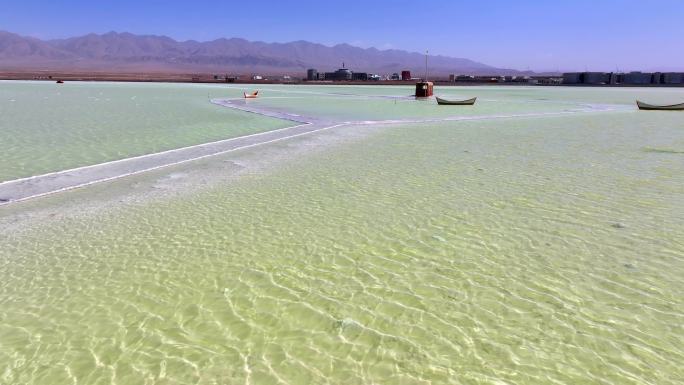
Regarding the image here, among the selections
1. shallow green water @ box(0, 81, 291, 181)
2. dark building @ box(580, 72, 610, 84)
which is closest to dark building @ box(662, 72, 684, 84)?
dark building @ box(580, 72, 610, 84)

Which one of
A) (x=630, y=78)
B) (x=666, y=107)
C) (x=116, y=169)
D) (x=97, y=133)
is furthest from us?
(x=630, y=78)

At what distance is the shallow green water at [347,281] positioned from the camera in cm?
344

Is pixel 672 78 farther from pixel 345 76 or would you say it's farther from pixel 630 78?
pixel 345 76

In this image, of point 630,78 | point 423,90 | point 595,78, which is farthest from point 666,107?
point 630,78

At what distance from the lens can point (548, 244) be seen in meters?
5.57

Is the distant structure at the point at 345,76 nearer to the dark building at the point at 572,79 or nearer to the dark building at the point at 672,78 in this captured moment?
the dark building at the point at 572,79

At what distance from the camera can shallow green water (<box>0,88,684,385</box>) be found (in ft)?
11.3

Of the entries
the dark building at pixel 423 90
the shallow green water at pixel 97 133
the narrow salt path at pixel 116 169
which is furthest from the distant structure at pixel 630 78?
the narrow salt path at pixel 116 169

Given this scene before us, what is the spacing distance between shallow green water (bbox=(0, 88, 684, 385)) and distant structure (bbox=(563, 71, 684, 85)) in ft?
341

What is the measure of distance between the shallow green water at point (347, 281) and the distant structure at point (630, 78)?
104 m

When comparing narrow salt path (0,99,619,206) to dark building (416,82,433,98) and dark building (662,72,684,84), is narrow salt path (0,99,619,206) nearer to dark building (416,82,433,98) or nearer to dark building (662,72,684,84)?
dark building (416,82,433,98)

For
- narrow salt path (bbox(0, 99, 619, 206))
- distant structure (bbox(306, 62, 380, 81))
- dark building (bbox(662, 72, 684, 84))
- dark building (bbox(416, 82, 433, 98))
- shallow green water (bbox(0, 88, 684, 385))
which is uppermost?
distant structure (bbox(306, 62, 380, 81))

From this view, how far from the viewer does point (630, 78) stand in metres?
98.3

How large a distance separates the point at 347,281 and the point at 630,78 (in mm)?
115194
